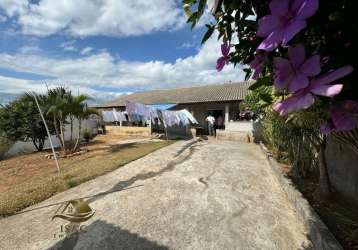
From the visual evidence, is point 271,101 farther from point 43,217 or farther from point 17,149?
point 17,149

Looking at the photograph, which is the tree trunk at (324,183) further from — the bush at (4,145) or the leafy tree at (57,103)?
the bush at (4,145)

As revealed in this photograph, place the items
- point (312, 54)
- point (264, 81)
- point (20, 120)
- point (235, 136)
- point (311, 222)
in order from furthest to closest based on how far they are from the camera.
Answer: point (235, 136) → point (20, 120) → point (311, 222) → point (264, 81) → point (312, 54)

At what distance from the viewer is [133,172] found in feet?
26.9

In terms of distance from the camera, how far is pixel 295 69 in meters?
0.73

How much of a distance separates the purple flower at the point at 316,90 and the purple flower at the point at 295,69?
23 mm

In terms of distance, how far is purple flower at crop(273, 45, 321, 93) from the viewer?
69 cm

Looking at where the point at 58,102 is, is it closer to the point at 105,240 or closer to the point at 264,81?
the point at 105,240

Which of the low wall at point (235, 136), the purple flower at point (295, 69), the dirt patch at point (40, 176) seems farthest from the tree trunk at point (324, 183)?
the low wall at point (235, 136)

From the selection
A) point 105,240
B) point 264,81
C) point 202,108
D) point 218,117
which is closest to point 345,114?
point 264,81

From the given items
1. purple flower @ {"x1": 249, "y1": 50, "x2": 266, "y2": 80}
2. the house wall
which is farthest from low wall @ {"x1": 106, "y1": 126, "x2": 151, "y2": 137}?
purple flower @ {"x1": 249, "y1": 50, "x2": 266, "y2": 80}

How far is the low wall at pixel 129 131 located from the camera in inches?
851

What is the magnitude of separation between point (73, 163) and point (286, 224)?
8700mm

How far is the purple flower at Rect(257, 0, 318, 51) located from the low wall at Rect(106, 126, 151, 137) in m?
20.7

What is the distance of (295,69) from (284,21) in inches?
5.9
